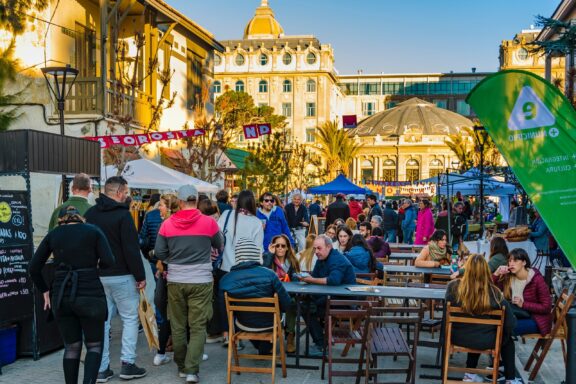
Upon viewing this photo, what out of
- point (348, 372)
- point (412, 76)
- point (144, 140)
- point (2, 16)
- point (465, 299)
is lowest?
point (348, 372)

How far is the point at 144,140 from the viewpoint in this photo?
1321 centimetres

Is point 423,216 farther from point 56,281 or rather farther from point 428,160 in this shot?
point 428,160

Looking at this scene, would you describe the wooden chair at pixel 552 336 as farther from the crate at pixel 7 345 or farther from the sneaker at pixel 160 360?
the crate at pixel 7 345

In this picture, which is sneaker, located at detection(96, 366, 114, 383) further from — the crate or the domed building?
the domed building

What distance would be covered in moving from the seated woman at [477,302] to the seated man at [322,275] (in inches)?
63.0

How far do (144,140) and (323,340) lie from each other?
717cm

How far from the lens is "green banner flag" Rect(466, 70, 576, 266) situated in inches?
207

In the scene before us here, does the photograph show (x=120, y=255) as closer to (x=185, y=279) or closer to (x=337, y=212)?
(x=185, y=279)

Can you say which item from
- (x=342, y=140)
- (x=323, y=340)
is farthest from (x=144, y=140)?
(x=342, y=140)

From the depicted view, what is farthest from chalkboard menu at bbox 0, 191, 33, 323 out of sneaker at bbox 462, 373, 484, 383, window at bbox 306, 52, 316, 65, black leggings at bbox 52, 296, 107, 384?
window at bbox 306, 52, 316, 65

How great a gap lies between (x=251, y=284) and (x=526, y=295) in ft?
9.34

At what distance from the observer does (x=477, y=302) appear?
587 centimetres

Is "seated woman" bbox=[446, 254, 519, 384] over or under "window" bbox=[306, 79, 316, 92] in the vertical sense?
under

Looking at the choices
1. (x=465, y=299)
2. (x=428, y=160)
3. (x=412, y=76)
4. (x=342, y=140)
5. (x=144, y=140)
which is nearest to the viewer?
(x=465, y=299)
